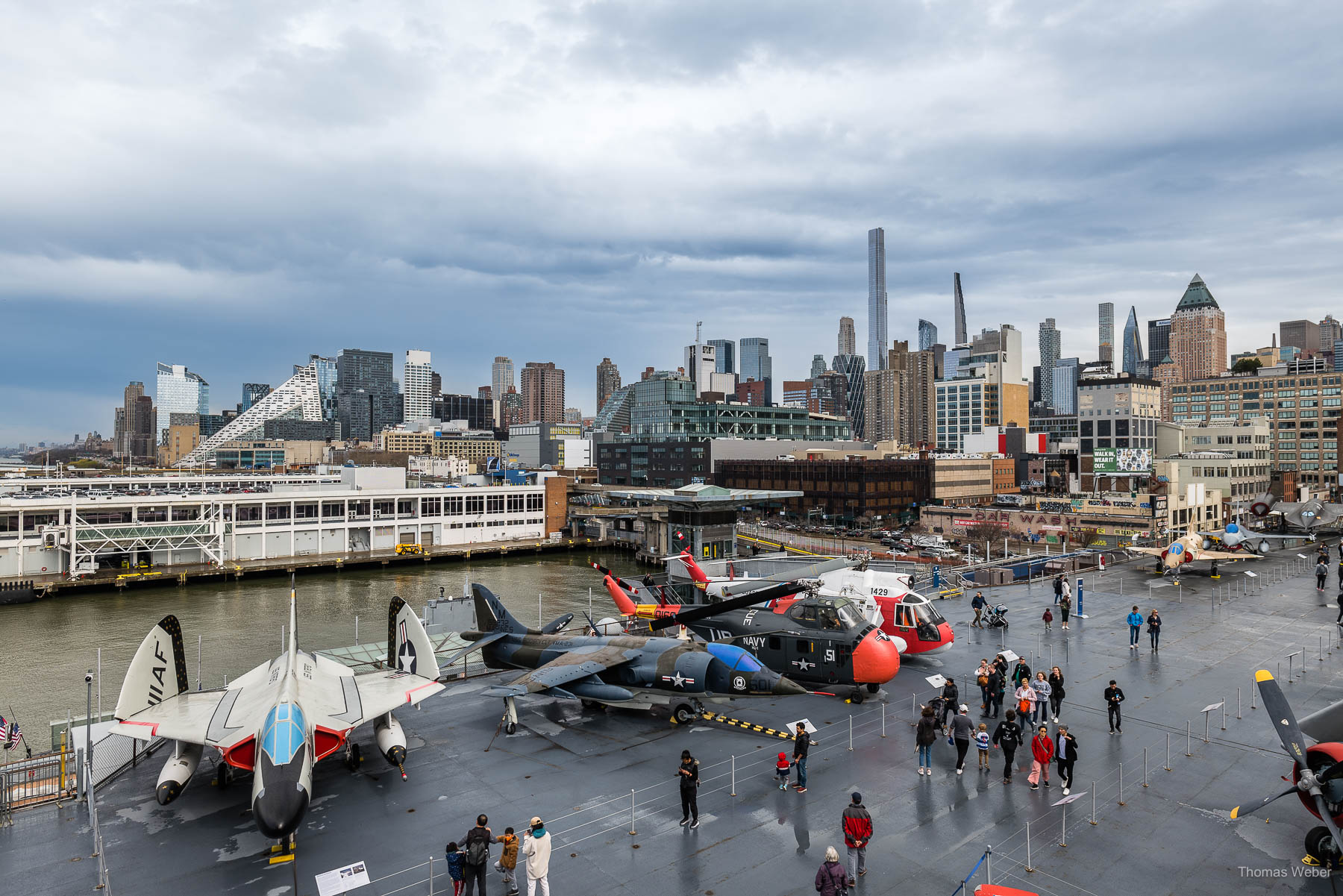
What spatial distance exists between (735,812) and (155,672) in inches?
547

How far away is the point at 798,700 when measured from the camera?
23.2 meters

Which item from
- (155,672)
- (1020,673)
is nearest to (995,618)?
(1020,673)

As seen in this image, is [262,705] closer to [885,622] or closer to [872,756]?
[872,756]

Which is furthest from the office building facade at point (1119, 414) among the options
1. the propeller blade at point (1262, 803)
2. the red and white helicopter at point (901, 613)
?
the propeller blade at point (1262, 803)

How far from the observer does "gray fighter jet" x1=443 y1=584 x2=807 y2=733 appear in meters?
20.7

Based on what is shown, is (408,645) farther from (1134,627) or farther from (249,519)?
(249,519)

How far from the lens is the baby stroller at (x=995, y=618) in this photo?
102 ft

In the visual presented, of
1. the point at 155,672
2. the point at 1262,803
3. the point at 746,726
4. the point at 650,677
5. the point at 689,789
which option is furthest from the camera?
the point at 650,677

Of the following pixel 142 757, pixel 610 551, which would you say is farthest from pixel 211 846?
pixel 610 551

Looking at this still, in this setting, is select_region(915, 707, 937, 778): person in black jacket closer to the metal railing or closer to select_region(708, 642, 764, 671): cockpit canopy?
select_region(708, 642, 764, 671): cockpit canopy

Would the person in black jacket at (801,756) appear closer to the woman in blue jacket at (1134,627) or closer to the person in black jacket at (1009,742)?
the person in black jacket at (1009,742)

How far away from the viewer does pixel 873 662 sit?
2206 cm

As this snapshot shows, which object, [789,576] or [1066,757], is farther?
[789,576]

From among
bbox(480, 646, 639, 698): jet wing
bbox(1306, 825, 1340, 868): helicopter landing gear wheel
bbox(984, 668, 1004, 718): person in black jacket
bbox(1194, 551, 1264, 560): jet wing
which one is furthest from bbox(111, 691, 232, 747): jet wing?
bbox(1194, 551, 1264, 560): jet wing
